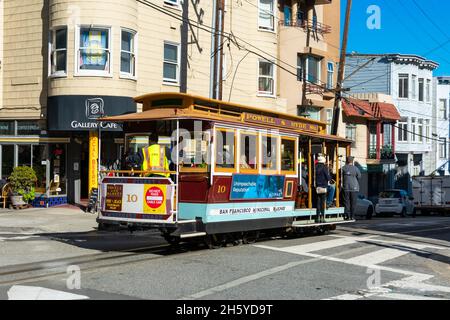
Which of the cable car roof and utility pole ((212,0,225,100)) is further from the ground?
Answer: utility pole ((212,0,225,100))

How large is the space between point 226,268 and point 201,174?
230cm

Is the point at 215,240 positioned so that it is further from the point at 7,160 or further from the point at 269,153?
the point at 7,160

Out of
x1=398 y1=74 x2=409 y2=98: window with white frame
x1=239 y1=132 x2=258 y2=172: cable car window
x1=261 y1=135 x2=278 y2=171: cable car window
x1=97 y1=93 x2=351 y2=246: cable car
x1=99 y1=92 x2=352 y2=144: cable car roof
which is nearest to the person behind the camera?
x1=97 y1=93 x2=351 y2=246: cable car

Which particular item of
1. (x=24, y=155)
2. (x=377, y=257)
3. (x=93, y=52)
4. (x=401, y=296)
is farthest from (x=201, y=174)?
(x=24, y=155)

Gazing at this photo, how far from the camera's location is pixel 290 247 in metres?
12.3

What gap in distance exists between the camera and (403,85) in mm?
44531

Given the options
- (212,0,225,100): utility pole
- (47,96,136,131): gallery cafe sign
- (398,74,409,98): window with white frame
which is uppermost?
(398,74,409,98): window with white frame

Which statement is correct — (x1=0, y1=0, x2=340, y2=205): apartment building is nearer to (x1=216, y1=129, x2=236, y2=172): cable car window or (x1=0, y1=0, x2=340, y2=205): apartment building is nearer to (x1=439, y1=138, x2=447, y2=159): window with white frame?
(x1=216, y1=129, x2=236, y2=172): cable car window

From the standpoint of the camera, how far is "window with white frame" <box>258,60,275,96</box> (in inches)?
1097

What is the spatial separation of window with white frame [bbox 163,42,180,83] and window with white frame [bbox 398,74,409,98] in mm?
25151

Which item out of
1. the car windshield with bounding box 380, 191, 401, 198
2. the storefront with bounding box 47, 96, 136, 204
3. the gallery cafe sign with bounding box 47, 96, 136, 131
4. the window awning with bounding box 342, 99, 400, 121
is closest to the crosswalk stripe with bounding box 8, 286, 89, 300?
the storefront with bounding box 47, 96, 136, 204

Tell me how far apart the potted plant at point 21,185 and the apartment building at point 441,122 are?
36.4 m

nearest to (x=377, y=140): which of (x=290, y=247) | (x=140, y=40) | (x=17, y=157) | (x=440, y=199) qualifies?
(x=440, y=199)

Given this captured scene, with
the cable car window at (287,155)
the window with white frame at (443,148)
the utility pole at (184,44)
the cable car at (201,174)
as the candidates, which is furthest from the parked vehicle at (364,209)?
the window with white frame at (443,148)
